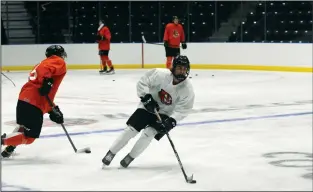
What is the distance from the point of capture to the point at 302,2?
15688 mm

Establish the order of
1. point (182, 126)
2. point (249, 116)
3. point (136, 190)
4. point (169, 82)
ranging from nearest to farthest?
1. point (136, 190)
2. point (169, 82)
3. point (182, 126)
4. point (249, 116)

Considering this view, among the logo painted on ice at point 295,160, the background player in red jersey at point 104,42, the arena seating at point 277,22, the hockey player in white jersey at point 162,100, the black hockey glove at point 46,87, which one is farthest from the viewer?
the arena seating at point 277,22

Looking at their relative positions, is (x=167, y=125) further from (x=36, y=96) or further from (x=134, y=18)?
(x=134, y=18)

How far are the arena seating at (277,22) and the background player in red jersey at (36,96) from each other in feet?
38.7

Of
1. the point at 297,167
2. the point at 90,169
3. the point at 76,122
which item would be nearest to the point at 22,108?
the point at 90,169

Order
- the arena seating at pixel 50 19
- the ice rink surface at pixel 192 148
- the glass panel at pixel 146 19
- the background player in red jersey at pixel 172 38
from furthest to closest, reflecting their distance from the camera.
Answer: the glass panel at pixel 146 19, the arena seating at pixel 50 19, the background player in red jersey at pixel 172 38, the ice rink surface at pixel 192 148

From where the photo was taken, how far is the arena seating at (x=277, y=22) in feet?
51.4

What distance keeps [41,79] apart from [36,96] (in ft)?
0.52

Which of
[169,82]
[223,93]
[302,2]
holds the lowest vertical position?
[223,93]

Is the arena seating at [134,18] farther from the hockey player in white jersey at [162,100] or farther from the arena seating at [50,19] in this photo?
the hockey player in white jersey at [162,100]

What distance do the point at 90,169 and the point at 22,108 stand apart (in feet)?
2.19

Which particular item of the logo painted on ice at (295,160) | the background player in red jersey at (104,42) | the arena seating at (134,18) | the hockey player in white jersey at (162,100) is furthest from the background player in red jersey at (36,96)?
the arena seating at (134,18)

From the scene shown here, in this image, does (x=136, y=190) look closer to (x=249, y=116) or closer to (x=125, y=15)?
(x=249, y=116)

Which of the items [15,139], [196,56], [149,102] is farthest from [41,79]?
[196,56]
